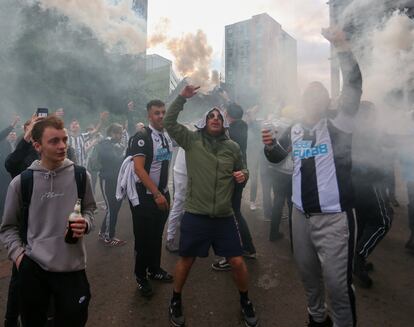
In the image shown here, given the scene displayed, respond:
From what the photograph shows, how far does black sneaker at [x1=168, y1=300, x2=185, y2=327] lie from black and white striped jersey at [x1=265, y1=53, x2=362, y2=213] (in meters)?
1.59

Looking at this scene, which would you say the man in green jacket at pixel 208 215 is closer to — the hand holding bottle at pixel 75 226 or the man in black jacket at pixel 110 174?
the hand holding bottle at pixel 75 226

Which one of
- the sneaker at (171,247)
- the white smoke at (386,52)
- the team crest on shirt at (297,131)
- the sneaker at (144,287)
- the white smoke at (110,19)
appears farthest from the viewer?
the white smoke at (110,19)

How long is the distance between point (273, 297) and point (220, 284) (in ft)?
2.29

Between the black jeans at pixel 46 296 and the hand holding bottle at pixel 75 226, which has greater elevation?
the hand holding bottle at pixel 75 226

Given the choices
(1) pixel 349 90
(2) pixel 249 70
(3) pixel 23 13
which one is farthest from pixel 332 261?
(3) pixel 23 13

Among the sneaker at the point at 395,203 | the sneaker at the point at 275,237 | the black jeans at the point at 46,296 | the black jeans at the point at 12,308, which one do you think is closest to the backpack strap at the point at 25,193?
the black jeans at the point at 46,296

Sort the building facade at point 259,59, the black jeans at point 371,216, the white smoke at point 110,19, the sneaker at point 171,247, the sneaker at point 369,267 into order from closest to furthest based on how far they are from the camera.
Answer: the black jeans at point 371,216 < the sneaker at point 369,267 < the sneaker at point 171,247 < the white smoke at point 110,19 < the building facade at point 259,59

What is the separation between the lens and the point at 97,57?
13.7 meters

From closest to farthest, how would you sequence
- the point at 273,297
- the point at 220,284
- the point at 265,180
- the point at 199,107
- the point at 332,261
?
the point at 332,261 → the point at 273,297 → the point at 220,284 → the point at 265,180 → the point at 199,107

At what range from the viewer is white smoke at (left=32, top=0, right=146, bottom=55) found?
8.78 meters

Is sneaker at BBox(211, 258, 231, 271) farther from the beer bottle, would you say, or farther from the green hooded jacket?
the beer bottle

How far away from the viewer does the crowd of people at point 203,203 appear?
2.14m

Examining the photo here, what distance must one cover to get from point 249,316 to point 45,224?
6.98 ft

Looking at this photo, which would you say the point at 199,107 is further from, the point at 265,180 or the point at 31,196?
the point at 31,196
